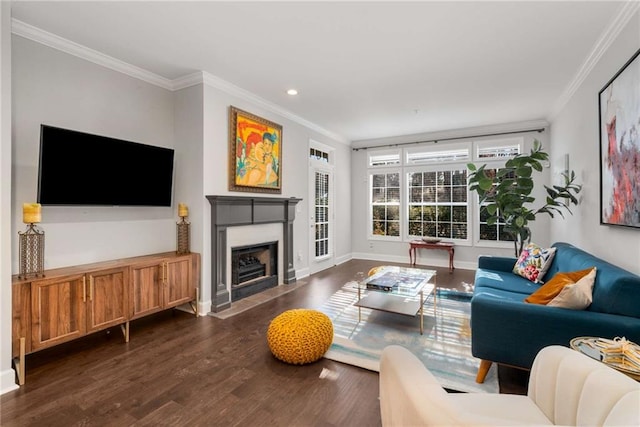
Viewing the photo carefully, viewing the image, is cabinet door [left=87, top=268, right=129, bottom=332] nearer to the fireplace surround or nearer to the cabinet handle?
the cabinet handle

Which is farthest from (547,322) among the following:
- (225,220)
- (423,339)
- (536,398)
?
(225,220)

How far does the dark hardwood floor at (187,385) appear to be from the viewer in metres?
1.82

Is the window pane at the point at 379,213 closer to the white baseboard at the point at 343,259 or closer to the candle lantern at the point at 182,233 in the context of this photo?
the white baseboard at the point at 343,259

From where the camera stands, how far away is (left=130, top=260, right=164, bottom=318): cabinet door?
293cm

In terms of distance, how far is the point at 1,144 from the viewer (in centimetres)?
206

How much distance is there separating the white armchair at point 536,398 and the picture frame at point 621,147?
5.79 ft

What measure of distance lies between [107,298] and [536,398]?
319 centimetres

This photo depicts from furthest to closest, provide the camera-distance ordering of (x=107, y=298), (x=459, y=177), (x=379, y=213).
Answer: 1. (x=379, y=213)
2. (x=459, y=177)
3. (x=107, y=298)

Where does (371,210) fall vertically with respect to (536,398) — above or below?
above

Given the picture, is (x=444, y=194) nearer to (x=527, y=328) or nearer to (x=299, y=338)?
(x=527, y=328)

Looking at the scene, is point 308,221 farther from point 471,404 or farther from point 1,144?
point 471,404

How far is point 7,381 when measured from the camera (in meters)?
2.08

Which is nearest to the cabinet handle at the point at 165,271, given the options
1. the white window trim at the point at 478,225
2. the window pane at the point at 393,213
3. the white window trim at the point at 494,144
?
the window pane at the point at 393,213

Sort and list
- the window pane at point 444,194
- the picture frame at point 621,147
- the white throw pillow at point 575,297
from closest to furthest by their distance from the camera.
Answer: the white throw pillow at point 575,297, the picture frame at point 621,147, the window pane at point 444,194
